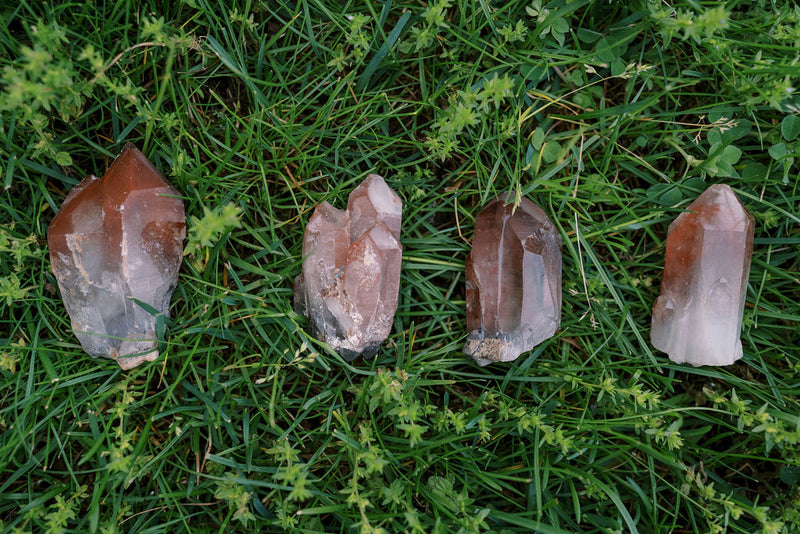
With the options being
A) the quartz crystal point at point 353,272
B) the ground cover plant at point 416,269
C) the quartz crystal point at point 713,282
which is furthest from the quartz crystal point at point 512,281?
the quartz crystal point at point 713,282

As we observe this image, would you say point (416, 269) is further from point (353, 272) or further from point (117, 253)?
point (117, 253)

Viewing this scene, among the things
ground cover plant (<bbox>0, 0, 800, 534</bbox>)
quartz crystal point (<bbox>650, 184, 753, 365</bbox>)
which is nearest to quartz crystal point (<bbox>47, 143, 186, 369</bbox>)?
ground cover plant (<bbox>0, 0, 800, 534</bbox>)

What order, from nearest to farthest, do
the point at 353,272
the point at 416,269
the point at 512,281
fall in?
the point at 353,272 → the point at 512,281 → the point at 416,269

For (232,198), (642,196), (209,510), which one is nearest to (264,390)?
(209,510)

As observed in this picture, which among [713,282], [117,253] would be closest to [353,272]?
[117,253]

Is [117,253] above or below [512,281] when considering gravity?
above

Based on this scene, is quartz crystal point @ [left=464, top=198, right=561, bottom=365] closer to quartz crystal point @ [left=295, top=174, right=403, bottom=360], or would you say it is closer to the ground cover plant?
the ground cover plant

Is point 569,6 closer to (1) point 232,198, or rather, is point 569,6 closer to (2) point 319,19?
(2) point 319,19
